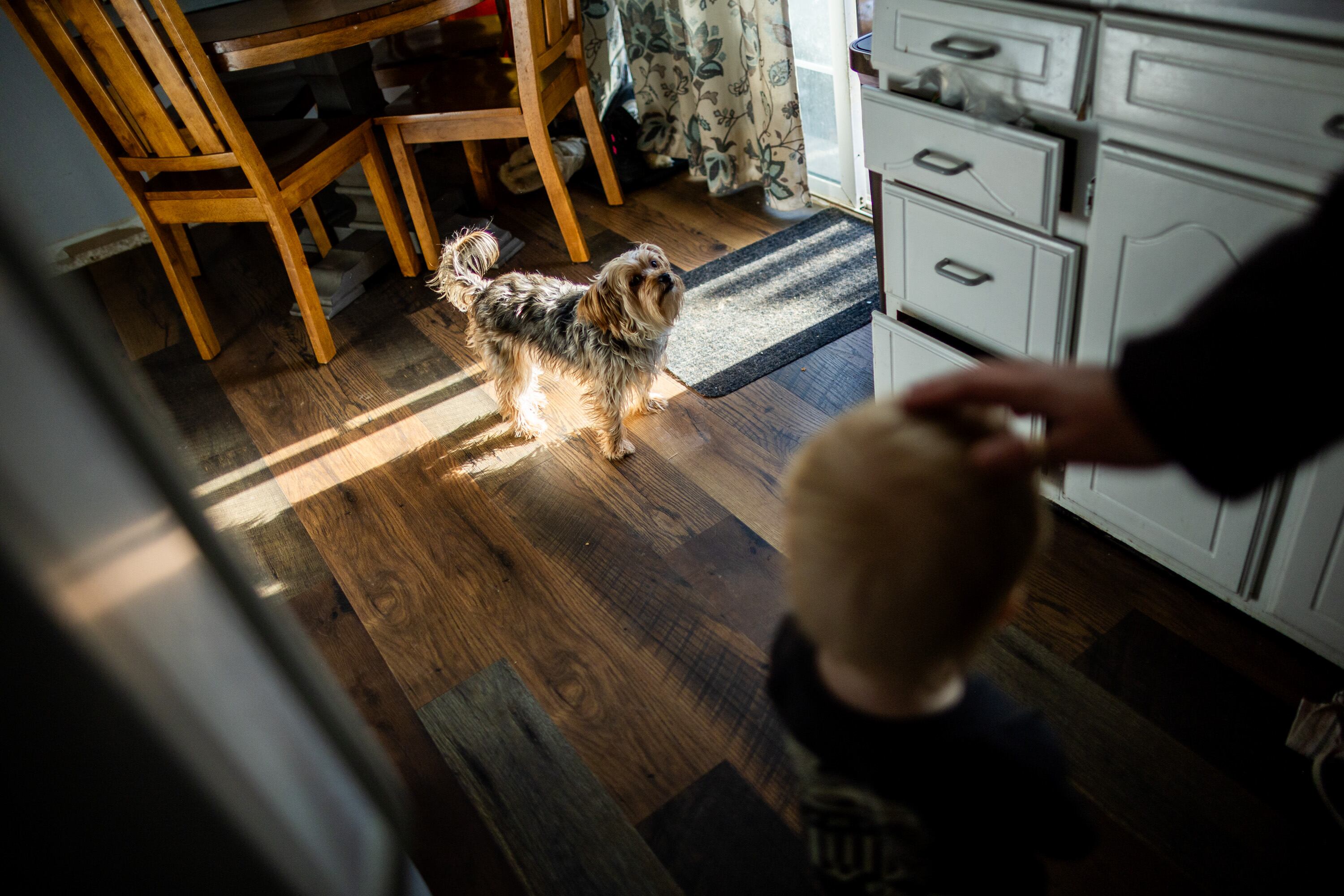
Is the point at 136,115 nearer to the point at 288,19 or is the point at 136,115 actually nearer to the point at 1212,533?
the point at 288,19

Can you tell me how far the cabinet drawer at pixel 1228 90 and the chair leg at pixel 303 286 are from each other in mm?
2048

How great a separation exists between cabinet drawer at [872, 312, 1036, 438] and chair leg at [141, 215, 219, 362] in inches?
78.0

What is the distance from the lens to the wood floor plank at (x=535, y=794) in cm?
125

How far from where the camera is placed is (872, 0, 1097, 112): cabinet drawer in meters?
1.17

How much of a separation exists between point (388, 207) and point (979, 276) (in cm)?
200

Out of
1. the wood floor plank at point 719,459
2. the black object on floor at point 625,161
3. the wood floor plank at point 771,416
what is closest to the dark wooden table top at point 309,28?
the black object on floor at point 625,161

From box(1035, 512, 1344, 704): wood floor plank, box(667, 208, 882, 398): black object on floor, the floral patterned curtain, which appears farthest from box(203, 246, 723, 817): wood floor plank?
the floral patterned curtain

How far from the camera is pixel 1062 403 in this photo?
2.08 feet

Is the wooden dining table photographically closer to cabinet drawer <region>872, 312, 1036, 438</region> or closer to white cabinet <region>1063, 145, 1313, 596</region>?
cabinet drawer <region>872, 312, 1036, 438</region>

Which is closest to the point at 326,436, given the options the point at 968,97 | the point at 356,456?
the point at 356,456

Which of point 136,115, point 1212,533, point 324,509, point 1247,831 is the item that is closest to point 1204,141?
point 1212,533

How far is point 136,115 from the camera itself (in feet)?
7.43

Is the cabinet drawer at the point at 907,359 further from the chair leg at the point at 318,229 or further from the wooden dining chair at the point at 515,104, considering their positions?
→ the chair leg at the point at 318,229

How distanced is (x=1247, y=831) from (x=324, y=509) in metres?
1.82
